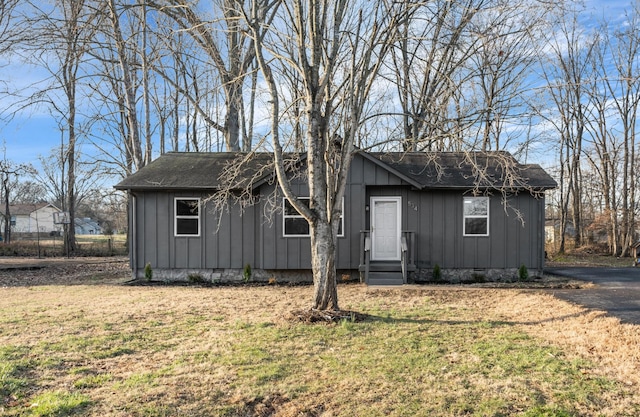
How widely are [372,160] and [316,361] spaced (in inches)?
310

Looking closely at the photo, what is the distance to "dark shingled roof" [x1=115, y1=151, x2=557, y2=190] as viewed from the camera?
1196cm

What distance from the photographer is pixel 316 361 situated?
494cm

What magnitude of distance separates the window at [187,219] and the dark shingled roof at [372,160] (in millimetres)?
605

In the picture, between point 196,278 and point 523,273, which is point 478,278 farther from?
point 196,278

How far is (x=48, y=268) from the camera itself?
53.9 feet

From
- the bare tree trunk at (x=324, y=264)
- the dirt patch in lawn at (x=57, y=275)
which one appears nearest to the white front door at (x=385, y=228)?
the bare tree trunk at (x=324, y=264)

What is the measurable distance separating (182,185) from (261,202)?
89.9 inches

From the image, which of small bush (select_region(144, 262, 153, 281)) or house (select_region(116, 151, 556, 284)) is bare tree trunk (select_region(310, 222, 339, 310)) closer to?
house (select_region(116, 151, 556, 284))

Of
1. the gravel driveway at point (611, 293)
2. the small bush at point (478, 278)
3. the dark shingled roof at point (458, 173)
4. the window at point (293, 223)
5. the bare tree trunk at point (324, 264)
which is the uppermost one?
the dark shingled roof at point (458, 173)

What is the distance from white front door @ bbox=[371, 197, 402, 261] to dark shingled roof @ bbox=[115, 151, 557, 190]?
1080 millimetres

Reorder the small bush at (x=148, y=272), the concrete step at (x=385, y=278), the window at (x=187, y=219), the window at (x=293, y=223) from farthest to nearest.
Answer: the window at (x=187, y=219), the small bush at (x=148, y=272), the window at (x=293, y=223), the concrete step at (x=385, y=278)

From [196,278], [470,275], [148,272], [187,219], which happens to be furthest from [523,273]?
[148,272]

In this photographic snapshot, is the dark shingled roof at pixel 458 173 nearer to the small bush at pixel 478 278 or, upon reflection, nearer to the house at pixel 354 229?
the house at pixel 354 229

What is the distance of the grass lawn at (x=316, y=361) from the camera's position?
12.4ft
